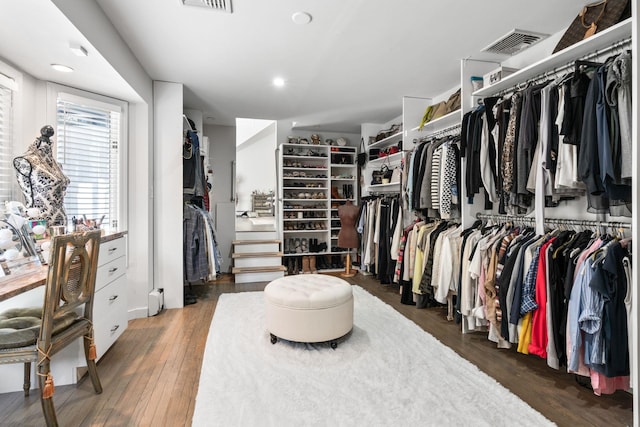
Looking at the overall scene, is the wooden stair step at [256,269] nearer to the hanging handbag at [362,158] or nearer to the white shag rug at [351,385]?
the white shag rug at [351,385]

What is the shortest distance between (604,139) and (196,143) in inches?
140

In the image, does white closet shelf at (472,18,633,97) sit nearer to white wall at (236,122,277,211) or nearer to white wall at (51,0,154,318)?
white wall at (51,0,154,318)

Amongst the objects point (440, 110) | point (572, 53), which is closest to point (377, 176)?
point (440, 110)

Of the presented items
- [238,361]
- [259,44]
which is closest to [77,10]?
[259,44]

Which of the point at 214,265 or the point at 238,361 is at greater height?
the point at 214,265

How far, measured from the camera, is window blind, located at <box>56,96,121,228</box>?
2.61 m

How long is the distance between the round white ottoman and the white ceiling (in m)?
1.95

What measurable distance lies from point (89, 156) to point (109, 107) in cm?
49

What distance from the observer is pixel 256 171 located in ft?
20.6

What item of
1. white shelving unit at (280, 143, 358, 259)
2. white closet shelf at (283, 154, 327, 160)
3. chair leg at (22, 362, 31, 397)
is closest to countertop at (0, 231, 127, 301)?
chair leg at (22, 362, 31, 397)

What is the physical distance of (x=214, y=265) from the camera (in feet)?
12.2

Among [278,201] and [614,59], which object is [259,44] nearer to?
[614,59]

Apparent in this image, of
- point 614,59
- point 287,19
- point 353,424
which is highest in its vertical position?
point 287,19

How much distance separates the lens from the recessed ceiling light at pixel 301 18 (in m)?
2.15
